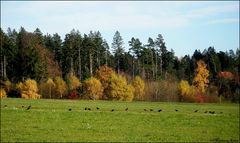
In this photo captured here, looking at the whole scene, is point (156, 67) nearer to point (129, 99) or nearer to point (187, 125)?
point (129, 99)

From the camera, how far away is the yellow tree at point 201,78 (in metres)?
99.4

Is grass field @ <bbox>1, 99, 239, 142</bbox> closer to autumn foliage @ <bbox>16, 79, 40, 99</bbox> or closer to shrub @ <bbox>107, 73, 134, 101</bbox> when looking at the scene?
autumn foliage @ <bbox>16, 79, 40, 99</bbox>

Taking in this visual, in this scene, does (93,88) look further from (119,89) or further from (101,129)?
(101,129)

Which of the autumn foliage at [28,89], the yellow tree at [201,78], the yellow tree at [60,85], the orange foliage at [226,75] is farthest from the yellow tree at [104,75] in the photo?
the orange foliage at [226,75]

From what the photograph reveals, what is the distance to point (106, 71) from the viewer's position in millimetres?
96125

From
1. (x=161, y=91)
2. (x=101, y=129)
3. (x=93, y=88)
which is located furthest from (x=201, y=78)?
(x=101, y=129)

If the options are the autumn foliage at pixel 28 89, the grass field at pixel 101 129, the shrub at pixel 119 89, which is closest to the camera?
the grass field at pixel 101 129

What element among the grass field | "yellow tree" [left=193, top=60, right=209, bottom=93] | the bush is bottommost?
the grass field

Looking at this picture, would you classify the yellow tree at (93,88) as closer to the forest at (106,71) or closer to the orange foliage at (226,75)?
the forest at (106,71)

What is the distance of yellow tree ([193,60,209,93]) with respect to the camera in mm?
99438

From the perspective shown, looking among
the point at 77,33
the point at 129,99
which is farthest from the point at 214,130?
the point at 77,33

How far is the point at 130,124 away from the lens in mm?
31641

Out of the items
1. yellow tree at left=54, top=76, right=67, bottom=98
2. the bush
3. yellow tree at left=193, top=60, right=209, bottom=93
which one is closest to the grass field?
the bush

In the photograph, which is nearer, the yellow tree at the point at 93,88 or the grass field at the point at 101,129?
the grass field at the point at 101,129
